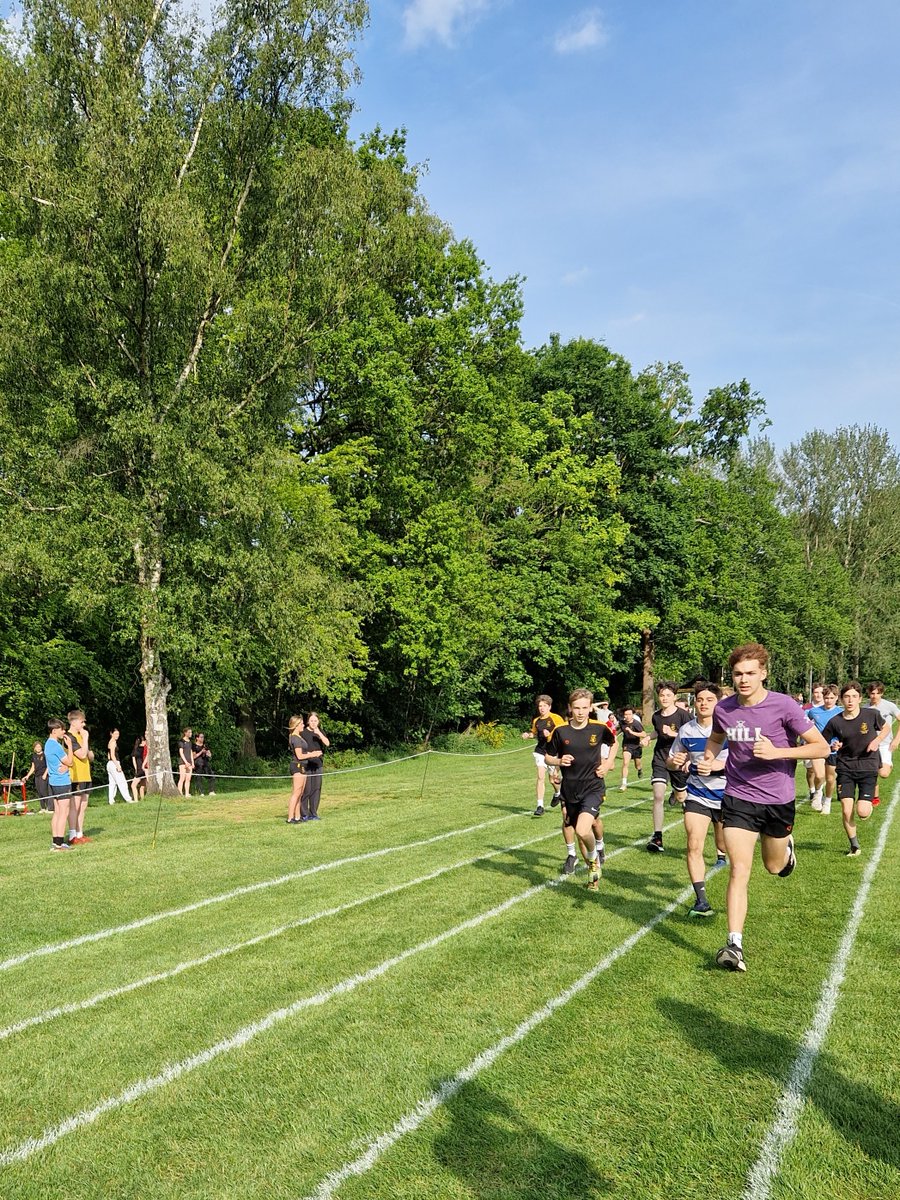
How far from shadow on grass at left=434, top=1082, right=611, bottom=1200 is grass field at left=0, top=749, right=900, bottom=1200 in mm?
14

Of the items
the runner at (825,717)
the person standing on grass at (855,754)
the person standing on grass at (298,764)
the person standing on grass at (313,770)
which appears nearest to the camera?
the person standing on grass at (855,754)

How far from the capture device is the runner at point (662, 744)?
1194 cm

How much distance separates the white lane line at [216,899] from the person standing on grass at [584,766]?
11.5 feet

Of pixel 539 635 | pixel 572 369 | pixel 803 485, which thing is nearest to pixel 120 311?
pixel 539 635

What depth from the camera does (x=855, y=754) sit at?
11.6 m

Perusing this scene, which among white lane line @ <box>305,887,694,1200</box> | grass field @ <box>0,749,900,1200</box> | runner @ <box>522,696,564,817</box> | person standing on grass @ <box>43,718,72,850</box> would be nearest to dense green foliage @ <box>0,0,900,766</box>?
person standing on grass @ <box>43,718,72,850</box>

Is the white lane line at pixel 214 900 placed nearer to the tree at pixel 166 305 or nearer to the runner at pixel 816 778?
the runner at pixel 816 778

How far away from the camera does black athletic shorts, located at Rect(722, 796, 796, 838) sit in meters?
6.60

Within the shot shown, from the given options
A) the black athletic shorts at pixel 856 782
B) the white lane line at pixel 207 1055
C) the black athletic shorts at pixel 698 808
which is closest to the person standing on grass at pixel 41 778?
the white lane line at pixel 207 1055

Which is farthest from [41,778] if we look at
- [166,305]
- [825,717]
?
[825,717]

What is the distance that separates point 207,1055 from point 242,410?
1712 cm

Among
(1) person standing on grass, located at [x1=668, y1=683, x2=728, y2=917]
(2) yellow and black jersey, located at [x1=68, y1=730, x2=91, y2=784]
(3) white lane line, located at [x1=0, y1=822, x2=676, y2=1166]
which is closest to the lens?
(3) white lane line, located at [x1=0, y1=822, x2=676, y2=1166]

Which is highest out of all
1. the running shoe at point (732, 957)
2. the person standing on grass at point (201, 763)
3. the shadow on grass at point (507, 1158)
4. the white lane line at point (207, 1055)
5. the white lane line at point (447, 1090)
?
the running shoe at point (732, 957)

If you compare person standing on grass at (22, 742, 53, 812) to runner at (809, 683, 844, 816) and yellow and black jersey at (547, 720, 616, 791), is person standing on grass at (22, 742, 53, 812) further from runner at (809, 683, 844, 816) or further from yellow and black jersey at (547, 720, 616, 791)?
runner at (809, 683, 844, 816)
